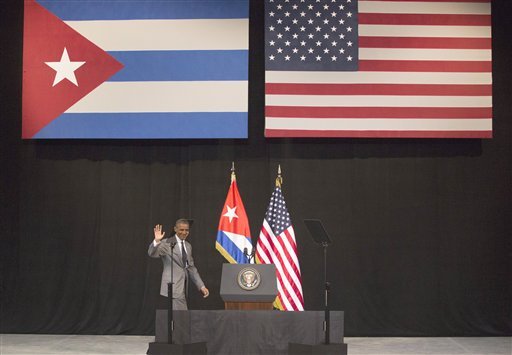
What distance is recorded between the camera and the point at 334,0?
938cm

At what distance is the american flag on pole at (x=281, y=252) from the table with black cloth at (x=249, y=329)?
221 cm

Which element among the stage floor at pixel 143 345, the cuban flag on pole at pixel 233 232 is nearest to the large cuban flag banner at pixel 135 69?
the cuban flag on pole at pixel 233 232

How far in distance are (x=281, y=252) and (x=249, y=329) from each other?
8.02 feet

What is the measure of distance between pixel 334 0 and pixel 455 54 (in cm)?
172

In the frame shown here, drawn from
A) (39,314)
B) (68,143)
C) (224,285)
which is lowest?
(39,314)

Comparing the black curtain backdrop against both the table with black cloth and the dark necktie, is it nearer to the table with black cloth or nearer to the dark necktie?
the dark necktie

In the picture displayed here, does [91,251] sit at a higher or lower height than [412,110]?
lower

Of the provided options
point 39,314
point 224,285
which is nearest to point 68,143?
point 39,314

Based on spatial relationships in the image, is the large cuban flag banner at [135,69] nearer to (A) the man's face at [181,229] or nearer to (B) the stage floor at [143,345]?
(A) the man's face at [181,229]

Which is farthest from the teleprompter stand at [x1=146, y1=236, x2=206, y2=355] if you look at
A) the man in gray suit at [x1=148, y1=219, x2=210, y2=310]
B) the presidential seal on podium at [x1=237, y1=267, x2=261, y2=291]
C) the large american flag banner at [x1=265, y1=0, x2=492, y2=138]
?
the large american flag banner at [x1=265, y1=0, x2=492, y2=138]

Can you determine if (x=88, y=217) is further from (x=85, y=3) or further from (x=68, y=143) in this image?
(x=85, y=3)

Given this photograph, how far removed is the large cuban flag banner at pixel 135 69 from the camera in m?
9.25

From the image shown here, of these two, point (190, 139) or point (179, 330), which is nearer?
point (179, 330)

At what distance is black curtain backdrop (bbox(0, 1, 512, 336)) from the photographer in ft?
30.5
